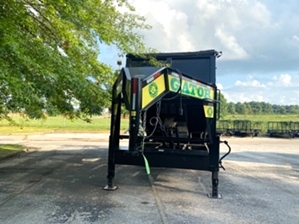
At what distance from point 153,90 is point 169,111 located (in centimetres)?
268

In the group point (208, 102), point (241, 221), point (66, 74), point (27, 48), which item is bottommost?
point (241, 221)

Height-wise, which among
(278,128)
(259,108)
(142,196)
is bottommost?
(142,196)

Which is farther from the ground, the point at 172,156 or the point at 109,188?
the point at 172,156

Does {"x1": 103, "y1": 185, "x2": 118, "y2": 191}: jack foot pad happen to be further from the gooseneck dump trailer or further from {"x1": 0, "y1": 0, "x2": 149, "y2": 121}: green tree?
{"x1": 0, "y1": 0, "x2": 149, "y2": 121}: green tree

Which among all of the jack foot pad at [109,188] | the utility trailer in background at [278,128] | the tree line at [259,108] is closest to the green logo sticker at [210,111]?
the jack foot pad at [109,188]

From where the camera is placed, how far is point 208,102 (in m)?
5.56

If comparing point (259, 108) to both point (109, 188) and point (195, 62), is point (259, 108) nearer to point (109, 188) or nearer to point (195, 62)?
point (195, 62)

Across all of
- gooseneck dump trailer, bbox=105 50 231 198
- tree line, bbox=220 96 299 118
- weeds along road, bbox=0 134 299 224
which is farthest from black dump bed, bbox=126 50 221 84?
tree line, bbox=220 96 299 118

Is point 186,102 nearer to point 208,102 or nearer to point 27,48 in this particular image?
point 208,102

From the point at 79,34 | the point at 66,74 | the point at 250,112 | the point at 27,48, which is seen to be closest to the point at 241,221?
the point at 66,74

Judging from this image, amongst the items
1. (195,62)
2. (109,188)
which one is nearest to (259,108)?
(195,62)

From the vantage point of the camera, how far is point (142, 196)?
5078mm

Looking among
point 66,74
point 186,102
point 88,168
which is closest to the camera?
point 66,74

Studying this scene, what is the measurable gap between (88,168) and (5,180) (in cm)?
214
